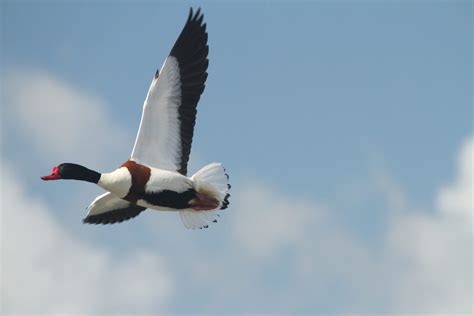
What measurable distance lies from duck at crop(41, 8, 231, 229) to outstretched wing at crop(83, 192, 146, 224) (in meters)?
0.96

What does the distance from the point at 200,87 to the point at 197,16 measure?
87 centimetres

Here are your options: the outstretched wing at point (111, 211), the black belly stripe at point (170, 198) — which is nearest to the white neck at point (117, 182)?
the black belly stripe at point (170, 198)

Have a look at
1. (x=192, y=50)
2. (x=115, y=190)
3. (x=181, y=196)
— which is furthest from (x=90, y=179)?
(x=192, y=50)

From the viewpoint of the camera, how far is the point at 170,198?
40.0ft

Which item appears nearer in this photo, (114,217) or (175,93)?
(175,93)

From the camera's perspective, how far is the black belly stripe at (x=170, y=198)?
478 inches

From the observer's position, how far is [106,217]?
45.0ft

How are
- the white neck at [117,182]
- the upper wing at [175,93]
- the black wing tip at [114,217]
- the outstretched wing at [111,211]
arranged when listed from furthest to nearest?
1. the black wing tip at [114,217]
2. the outstretched wing at [111,211]
3. the upper wing at [175,93]
4. the white neck at [117,182]

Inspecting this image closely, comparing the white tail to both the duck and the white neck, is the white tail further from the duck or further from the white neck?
the white neck

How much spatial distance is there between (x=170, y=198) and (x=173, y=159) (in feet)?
2.30

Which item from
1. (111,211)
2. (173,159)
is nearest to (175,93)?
(173,159)

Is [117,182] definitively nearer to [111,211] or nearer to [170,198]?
[170,198]

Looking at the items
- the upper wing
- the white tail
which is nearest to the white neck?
the upper wing

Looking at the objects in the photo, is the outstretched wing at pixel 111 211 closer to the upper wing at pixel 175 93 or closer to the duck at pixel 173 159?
the duck at pixel 173 159
